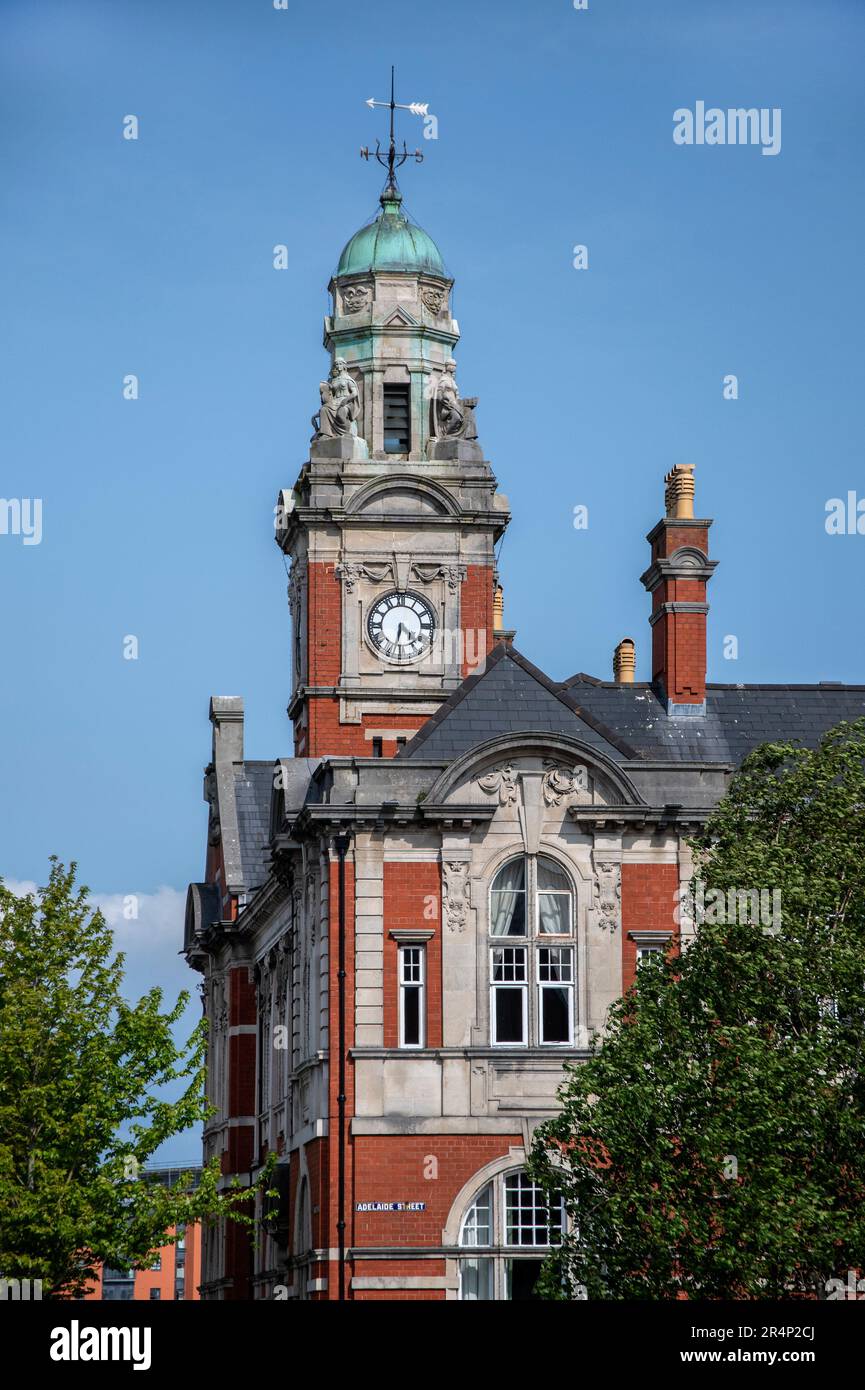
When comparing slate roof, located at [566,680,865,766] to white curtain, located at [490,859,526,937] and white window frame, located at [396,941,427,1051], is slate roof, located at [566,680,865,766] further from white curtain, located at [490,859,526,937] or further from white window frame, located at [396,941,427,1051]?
white window frame, located at [396,941,427,1051]

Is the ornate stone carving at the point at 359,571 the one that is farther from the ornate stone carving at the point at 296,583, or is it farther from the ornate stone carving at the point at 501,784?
the ornate stone carving at the point at 501,784

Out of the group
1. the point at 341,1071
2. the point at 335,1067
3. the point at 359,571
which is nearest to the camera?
the point at 341,1071

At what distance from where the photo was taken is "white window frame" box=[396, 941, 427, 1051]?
48250 millimetres

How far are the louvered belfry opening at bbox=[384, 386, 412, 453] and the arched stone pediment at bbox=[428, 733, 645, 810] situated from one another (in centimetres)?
1717

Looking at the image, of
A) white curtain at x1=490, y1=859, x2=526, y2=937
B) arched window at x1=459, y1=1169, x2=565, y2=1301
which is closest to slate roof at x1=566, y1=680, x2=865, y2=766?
white curtain at x1=490, y1=859, x2=526, y2=937

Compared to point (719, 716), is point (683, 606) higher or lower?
higher

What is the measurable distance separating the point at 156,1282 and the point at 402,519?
90.2 m

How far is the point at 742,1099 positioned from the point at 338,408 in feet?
103

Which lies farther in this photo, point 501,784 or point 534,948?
point 501,784

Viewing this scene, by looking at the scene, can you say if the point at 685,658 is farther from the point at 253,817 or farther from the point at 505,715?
the point at 253,817

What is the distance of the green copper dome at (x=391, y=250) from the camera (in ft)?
217

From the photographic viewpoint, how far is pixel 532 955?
48750 millimetres

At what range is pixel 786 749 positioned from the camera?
131 feet

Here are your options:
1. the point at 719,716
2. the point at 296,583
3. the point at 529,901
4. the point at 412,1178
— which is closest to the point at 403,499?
the point at 296,583
